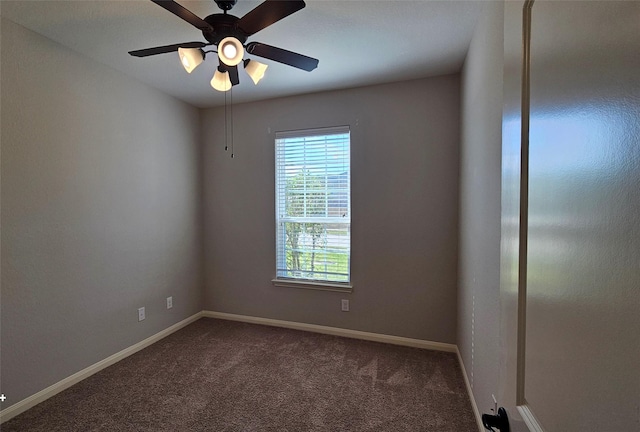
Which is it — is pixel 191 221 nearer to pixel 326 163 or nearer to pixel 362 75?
pixel 326 163

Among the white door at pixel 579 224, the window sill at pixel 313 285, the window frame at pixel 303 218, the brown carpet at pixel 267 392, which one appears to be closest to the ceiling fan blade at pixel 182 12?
the white door at pixel 579 224

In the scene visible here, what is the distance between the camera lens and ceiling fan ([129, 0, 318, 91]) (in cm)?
138

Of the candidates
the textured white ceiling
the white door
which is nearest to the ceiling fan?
Result: the textured white ceiling

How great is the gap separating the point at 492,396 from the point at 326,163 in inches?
92.4

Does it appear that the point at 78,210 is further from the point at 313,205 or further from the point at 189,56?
the point at 313,205

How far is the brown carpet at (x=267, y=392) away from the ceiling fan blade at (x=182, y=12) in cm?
231

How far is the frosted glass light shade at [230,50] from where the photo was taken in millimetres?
1523

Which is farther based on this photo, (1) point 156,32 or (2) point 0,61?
(1) point 156,32

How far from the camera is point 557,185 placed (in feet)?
1.69

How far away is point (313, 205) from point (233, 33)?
6.18ft

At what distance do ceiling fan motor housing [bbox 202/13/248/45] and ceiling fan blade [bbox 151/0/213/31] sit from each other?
29 millimetres

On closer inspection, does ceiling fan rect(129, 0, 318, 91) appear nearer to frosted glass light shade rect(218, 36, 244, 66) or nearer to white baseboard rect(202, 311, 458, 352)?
frosted glass light shade rect(218, 36, 244, 66)

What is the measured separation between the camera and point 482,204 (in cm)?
176

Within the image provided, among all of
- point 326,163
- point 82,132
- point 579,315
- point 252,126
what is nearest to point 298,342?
point 326,163
